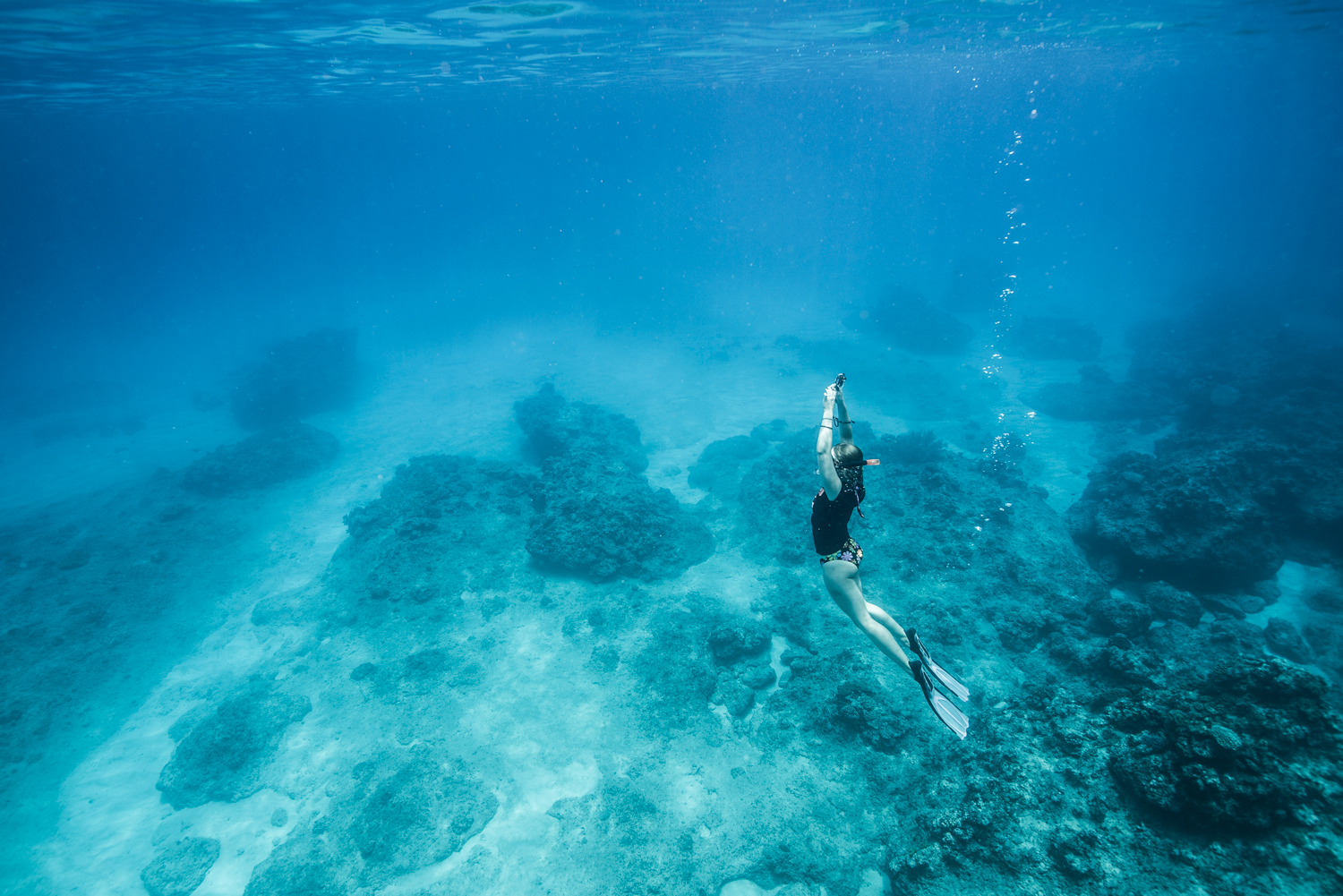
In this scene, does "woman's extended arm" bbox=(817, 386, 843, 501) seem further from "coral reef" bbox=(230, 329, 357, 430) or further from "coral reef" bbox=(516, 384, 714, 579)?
"coral reef" bbox=(230, 329, 357, 430)

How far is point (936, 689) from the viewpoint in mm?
5262

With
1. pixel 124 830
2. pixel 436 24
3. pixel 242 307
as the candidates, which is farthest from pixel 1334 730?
pixel 242 307

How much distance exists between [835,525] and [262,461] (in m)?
20.5

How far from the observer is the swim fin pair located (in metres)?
4.69

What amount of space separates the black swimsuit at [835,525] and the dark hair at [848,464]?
0.25ft

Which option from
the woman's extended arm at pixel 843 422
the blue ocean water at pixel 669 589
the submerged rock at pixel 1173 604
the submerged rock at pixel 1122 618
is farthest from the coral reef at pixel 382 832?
the submerged rock at pixel 1173 604

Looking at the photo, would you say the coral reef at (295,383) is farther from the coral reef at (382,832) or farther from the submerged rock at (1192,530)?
the submerged rock at (1192,530)

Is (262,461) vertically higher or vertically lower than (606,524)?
lower

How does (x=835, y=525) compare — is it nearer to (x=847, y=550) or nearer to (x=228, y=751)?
(x=847, y=550)

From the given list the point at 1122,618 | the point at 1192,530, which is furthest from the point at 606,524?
the point at 1192,530

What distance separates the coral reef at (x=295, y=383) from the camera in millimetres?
24062

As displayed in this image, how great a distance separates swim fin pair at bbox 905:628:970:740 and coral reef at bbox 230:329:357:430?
1083 inches

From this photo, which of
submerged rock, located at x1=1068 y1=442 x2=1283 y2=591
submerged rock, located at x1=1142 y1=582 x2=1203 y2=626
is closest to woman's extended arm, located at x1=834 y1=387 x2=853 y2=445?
submerged rock, located at x1=1142 y1=582 x2=1203 y2=626

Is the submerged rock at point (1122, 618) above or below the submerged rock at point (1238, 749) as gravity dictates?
below
